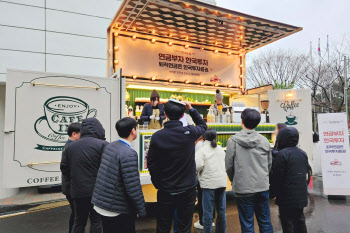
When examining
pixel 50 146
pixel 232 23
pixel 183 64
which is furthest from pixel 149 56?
pixel 50 146

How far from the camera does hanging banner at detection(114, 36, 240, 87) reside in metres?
8.53

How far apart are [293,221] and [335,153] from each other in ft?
14.5

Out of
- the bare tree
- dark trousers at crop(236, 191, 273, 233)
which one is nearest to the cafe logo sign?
dark trousers at crop(236, 191, 273, 233)

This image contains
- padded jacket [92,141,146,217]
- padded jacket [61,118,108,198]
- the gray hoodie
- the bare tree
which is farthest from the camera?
the bare tree

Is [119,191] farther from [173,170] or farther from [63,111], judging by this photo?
[63,111]

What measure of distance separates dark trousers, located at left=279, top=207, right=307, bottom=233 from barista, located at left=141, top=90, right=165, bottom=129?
10.4 ft

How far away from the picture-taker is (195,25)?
8297mm

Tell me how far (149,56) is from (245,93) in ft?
14.2

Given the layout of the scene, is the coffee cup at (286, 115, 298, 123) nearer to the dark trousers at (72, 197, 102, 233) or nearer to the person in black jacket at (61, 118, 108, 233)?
the person in black jacket at (61, 118, 108, 233)

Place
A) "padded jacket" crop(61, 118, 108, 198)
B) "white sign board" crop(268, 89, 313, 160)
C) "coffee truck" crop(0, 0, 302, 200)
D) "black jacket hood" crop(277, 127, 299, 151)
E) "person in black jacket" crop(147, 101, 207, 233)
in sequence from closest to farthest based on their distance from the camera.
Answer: "person in black jacket" crop(147, 101, 207, 233) < "padded jacket" crop(61, 118, 108, 198) < "black jacket hood" crop(277, 127, 299, 151) < "coffee truck" crop(0, 0, 302, 200) < "white sign board" crop(268, 89, 313, 160)

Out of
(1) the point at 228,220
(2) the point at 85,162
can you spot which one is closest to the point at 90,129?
(2) the point at 85,162

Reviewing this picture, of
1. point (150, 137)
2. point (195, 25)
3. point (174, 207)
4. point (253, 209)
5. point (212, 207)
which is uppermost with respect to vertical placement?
point (195, 25)

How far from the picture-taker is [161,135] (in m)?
2.76

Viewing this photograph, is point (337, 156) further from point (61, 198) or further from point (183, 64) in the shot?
point (61, 198)
